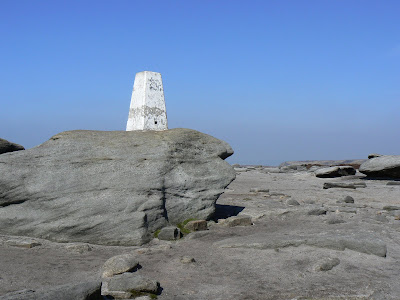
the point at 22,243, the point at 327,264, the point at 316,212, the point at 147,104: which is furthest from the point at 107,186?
the point at 147,104

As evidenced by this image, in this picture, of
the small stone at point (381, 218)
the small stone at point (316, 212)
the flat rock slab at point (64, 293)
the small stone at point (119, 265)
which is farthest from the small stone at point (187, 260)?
the small stone at point (381, 218)

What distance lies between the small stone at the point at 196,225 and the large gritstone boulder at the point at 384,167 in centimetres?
1193

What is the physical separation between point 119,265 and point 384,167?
47.9ft

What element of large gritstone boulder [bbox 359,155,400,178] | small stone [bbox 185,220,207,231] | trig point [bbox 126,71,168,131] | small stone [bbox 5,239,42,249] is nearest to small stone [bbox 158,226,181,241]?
small stone [bbox 185,220,207,231]

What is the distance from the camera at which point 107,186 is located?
7570 mm

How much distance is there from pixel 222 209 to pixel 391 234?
3.40 meters

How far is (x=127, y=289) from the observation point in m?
4.66

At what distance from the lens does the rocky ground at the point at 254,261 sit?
4.89 metres

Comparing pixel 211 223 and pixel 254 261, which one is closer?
Answer: pixel 254 261

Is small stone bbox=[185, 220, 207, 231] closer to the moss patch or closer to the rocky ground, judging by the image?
the rocky ground

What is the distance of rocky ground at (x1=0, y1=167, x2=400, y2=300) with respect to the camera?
4895 mm

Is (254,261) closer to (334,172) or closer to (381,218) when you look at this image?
(381,218)

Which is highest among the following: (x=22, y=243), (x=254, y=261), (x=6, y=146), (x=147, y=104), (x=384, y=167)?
(x=147, y=104)

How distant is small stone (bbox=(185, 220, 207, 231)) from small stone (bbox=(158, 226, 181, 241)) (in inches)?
15.3
